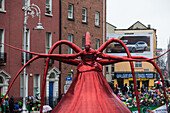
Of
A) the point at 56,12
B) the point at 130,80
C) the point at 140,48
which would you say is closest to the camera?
the point at 56,12

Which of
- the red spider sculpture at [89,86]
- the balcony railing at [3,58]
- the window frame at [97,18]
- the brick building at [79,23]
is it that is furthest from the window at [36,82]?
the red spider sculpture at [89,86]

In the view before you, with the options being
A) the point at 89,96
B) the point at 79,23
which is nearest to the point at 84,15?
the point at 79,23

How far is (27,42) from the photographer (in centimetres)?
3409

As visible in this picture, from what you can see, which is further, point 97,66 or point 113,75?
point 113,75

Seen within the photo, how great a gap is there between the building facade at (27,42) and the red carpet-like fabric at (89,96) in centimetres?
1862

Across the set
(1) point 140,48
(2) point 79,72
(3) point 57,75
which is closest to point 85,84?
(2) point 79,72

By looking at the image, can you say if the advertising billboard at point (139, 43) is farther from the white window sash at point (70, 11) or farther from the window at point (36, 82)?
the window at point (36, 82)

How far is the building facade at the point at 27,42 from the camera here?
3131 centimetres

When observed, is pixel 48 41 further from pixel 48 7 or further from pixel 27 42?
pixel 27 42

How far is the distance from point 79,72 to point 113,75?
232ft

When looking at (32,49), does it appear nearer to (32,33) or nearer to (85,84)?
(32,33)

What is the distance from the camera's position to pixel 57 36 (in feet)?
126

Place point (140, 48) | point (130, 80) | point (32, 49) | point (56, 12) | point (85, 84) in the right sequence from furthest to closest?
1. point (130, 80)
2. point (140, 48)
3. point (56, 12)
4. point (32, 49)
5. point (85, 84)

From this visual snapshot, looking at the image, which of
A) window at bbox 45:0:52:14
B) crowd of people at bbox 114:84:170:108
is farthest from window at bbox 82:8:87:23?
crowd of people at bbox 114:84:170:108
